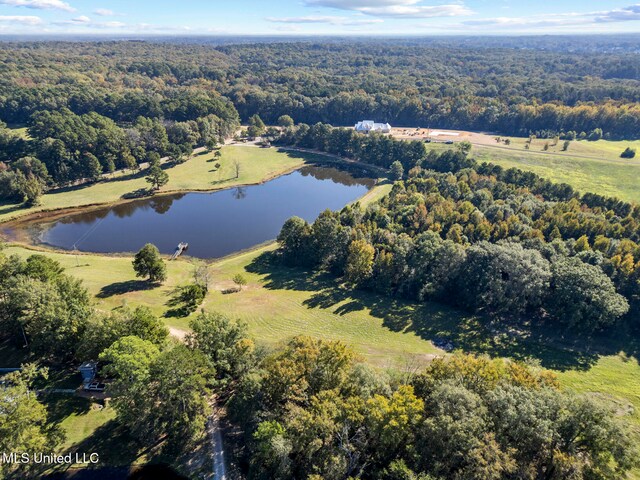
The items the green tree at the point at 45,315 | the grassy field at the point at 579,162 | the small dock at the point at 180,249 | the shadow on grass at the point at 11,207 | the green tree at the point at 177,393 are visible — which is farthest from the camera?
the grassy field at the point at 579,162

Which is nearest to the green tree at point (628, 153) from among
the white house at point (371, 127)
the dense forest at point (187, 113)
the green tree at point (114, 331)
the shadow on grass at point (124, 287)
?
the dense forest at point (187, 113)

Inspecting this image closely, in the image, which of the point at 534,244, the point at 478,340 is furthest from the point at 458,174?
the point at 478,340

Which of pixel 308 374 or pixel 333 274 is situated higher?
pixel 308 374

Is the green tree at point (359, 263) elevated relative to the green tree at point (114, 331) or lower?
lower

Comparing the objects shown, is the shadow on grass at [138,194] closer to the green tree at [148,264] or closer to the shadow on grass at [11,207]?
the shadow on grass at [11,207]

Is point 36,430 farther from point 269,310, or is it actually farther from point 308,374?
point 269,310

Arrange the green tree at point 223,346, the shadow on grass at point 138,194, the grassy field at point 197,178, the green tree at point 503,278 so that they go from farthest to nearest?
the shadow on grass at point 138,194 → the grassy field at point 197,178 → the green tree at point 503,278 → the green tree at point 223,346
